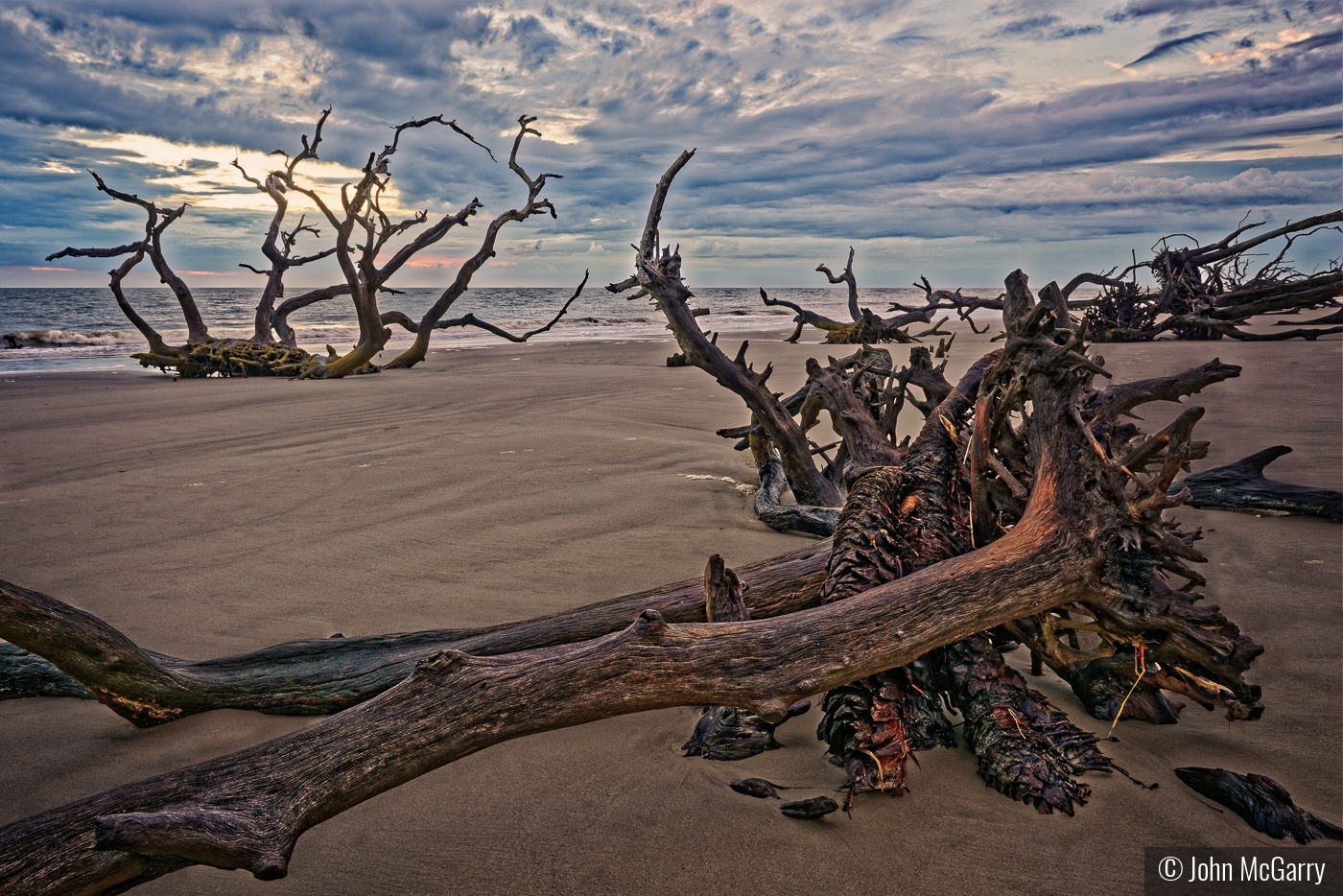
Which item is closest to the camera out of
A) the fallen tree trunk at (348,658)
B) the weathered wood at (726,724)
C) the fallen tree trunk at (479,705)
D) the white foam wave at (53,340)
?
the fallen tree trunk at (479,705)

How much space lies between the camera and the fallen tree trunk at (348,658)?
7.61 ft

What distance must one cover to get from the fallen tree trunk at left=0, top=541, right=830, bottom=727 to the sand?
104 mm

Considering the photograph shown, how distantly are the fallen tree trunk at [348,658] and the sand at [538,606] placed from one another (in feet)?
0.34

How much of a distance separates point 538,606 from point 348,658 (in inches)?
40.3

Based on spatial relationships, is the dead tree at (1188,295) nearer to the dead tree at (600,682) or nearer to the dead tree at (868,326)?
the dead tree at (868,326)

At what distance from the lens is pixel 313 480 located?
19.0 feet

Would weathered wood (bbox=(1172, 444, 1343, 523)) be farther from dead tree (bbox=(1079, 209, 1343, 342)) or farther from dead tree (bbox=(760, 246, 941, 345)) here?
dead tree (bbox=(760, 246, 941, 345))

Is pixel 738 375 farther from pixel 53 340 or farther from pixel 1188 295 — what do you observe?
pixel 53 340

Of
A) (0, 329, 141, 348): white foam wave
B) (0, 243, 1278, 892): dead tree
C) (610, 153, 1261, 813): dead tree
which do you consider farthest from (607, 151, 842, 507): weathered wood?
(0, 329, 141, 348): white foam wave

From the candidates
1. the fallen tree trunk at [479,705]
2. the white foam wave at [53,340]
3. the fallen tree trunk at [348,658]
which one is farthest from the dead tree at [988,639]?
the white foam wave at [53,340]

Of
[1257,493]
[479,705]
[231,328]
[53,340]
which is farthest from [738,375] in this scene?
[231,328]

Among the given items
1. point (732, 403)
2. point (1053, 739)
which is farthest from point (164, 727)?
point (732, 403)

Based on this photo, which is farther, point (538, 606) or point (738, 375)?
point (738, 375)

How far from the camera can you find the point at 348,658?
2.48 m
